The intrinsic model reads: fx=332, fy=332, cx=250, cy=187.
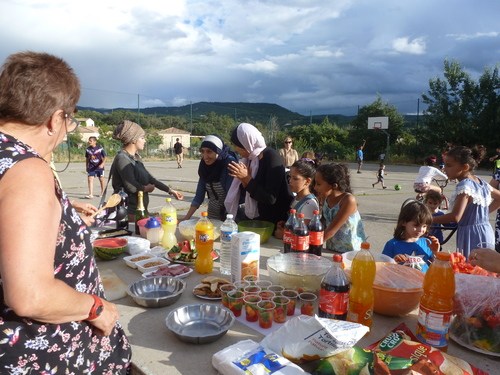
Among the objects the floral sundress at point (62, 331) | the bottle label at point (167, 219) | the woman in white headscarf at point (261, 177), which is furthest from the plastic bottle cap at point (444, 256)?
the bottle label at point (167, 219)

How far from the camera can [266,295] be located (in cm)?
153

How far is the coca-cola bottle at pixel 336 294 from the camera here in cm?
132

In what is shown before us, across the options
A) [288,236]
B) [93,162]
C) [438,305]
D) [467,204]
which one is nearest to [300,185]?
[288,236]

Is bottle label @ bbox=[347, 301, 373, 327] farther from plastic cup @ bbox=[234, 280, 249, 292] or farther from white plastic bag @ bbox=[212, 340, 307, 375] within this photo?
plastic cup @ bbox=[234, 280, 249, 292]

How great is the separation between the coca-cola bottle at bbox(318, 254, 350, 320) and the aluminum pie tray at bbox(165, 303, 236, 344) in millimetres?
406

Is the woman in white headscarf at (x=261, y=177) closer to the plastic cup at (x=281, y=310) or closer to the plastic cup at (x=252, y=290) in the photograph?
the plastic cup at (x=252, y=290)

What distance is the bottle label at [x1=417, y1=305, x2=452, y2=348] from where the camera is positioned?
123 cm

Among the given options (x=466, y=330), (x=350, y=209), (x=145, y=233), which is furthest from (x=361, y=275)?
(x=145, y=233)

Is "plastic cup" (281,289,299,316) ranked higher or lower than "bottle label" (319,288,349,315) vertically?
lower

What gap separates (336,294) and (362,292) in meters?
0.14

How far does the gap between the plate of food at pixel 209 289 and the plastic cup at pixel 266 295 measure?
26 centimetres

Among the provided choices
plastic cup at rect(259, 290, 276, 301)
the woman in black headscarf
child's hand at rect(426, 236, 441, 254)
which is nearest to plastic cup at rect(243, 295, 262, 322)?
plastic cup at rect(259, 290, 276, 301)

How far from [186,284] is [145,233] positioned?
1.00 m

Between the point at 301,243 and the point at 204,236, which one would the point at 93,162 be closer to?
the point at 204,236
